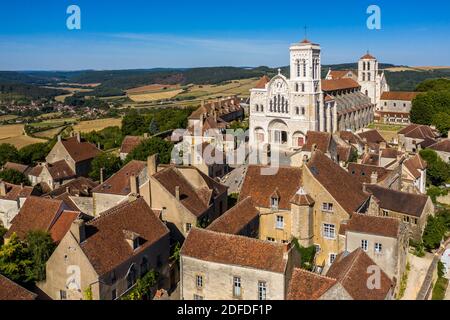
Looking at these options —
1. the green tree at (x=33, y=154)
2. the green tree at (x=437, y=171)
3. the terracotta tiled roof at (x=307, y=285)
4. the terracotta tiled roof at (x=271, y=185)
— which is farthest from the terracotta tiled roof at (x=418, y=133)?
the green tree at (x=33, y=154)

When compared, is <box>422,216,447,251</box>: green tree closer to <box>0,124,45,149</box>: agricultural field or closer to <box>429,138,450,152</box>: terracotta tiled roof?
<box>429,138,450,152</box>: terracotta tiled roof

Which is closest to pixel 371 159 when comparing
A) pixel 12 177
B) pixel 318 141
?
pixel 318 141

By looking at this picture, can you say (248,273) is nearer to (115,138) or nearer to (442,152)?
(442,152)

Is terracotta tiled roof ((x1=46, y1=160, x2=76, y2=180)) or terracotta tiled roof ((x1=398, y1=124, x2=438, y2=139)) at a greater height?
terracotta tiled roof ((x1=398, y1=124, x2=438, y2=139))

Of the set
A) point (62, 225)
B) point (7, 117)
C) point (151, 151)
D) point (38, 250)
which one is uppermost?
point (7, 117)

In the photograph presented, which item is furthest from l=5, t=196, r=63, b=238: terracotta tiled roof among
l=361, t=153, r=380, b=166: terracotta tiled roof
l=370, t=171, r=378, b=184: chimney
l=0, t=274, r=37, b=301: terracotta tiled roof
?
l=361, t=153, r=380, b=166: terracotta tiled roof

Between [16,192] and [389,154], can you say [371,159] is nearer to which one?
[389,154]
